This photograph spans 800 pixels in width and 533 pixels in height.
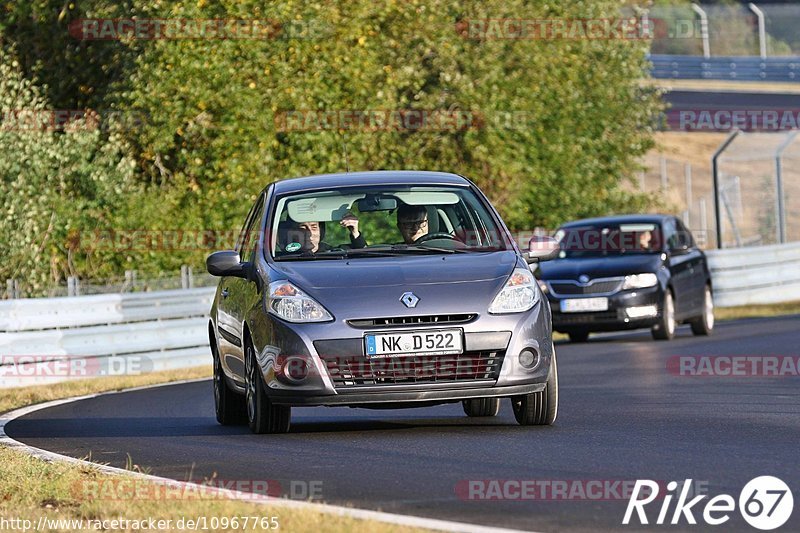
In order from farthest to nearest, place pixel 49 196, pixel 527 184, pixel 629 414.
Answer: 1. pixel 527 184
2. pixel 49 196
3. pixel 629 414

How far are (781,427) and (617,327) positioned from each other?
11.6m

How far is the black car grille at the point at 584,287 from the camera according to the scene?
22094 millimetres

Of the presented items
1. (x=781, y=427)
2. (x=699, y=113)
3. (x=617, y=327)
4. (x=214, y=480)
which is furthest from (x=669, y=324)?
(x=699, y=113)

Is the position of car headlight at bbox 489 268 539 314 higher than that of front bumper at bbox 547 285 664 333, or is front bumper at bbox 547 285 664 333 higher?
car headlight at bbox 489 268 539 314

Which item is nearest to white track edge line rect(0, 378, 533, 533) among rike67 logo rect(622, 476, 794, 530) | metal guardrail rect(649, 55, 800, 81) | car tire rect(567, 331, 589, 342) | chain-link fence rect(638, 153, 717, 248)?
rike67 logo rect(622, 476, 794, 530)

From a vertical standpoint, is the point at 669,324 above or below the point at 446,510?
below

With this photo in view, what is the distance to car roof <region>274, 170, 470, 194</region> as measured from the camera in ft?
38.7

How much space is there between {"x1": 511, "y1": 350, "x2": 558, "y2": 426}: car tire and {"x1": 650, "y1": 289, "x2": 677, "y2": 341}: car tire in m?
11.1

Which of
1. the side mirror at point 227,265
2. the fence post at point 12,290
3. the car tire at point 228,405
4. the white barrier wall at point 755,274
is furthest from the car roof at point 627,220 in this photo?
the side mirror at point 227,265

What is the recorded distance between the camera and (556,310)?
22.5 meters

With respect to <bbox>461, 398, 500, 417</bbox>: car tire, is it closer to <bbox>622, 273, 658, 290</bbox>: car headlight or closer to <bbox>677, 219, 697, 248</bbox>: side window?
<bbox>622, 273, 658, 290</bbox>: car headlight

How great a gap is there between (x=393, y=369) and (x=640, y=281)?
12017 millimetres

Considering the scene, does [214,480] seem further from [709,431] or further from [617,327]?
Result: [617,327]

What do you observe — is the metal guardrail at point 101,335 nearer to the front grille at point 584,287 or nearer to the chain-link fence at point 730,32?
the front grille at point 584,287
